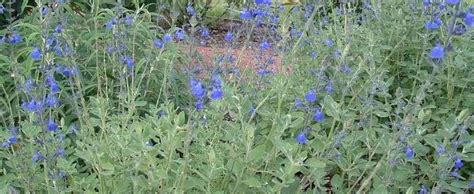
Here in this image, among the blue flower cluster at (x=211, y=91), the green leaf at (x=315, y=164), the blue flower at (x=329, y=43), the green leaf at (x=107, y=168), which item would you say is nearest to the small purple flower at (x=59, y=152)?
the green leaf at (x=107, y=168)

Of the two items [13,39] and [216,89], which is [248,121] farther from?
[13,39]

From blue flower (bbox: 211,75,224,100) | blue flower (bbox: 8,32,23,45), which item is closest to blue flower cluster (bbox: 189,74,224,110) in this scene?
blue flower (bbox: 211,75,224,100)

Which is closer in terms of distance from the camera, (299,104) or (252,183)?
(252,183)

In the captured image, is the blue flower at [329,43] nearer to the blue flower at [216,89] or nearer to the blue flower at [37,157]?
the blue flower at [216,89]

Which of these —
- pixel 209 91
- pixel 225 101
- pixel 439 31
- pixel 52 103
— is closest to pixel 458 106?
pixel 439 31

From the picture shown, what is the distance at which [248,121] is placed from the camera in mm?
2490

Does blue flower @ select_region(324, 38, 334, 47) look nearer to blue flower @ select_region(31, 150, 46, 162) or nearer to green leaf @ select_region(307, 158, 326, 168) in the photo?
green leaf @ select_region(307, 158, 326, 168)

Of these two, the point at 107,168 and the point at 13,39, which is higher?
the point at 13,39

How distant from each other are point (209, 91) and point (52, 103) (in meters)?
0.64

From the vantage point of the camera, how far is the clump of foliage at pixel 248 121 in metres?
2.06

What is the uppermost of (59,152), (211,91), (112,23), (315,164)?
(211,91)

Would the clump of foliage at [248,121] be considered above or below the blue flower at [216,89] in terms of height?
below

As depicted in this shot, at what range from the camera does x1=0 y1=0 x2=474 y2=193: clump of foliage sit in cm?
206

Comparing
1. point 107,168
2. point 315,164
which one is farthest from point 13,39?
point 315,164
